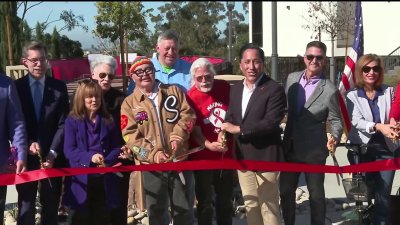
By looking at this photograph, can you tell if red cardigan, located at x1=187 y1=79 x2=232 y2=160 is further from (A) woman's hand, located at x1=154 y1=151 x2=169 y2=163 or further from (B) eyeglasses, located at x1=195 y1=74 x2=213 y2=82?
(A) woman's hand, located at x1=154 y1=151 x2=169 y2=163

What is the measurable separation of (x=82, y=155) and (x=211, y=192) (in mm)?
1192

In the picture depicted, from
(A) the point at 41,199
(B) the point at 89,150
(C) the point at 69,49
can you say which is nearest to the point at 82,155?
(B) the point at 89,150

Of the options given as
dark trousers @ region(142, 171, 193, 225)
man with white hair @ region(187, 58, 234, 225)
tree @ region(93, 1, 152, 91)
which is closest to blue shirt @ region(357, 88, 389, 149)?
man with white hair @ region(187, 58, 234, 225)

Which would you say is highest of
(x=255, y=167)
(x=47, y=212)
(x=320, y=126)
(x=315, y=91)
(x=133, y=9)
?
(x=133, y=9)

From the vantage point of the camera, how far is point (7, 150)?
4.57 m

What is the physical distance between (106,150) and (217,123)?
97cm

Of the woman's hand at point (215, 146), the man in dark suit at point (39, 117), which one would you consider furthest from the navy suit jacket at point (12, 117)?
the woman's hand at point (215, 146)

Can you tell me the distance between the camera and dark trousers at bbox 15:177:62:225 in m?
4.76

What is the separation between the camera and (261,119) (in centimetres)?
462

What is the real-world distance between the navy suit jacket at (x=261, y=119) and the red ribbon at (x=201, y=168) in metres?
0.07

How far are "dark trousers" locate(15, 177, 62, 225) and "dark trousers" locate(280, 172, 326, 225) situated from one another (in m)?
1.99

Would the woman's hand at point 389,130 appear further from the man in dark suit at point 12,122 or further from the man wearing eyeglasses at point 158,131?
the man in dark suit at point 12,122

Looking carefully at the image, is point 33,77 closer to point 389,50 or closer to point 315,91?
point 315,91

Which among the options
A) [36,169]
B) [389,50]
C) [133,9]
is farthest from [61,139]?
[389,50]
